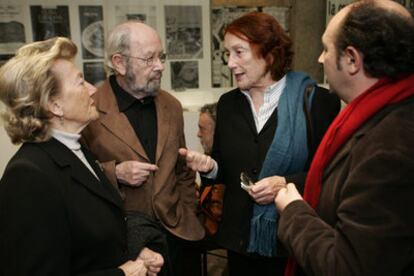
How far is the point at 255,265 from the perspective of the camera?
1.76m

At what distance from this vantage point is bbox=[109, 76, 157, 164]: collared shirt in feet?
5.82

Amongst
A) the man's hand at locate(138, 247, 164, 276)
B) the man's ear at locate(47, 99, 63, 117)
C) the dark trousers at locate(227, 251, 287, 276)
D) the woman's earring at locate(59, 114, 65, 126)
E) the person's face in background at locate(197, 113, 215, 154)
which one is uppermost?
the man's ear at locate(47, 99, 63, 117)

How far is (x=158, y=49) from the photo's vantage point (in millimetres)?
1829

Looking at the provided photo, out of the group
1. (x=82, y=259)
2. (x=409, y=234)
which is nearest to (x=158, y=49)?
(x=82, y=259)

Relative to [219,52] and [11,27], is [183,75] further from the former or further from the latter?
[11,27]

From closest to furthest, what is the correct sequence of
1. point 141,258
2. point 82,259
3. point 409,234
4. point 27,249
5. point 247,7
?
point 409,234, point 27,249, point 82,259, point 141,258, point 247,7

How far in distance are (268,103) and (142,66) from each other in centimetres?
61

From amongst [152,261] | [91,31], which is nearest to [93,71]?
[91,31]

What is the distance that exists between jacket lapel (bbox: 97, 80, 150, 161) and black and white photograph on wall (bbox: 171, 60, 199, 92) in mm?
1785

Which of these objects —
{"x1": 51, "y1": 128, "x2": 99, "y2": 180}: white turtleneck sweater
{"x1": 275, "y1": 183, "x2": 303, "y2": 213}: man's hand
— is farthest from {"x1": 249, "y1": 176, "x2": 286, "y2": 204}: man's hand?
{"x1": 51, "y1": 128, "x2": 99, "y2": 180}: white turtleneck sweater

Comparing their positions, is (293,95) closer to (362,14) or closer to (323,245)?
(362,14)

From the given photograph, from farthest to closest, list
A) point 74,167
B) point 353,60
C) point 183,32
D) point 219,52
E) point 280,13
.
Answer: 1. point 280,13
2. point 219,52
3. point 183,32
4. point 74,167
5. point 353,60

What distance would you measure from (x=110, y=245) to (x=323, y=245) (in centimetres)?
70

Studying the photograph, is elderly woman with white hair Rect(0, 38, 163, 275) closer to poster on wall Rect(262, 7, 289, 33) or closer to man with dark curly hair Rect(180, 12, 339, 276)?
man with dark curly hair Rect(180, 12, 339, 276)
